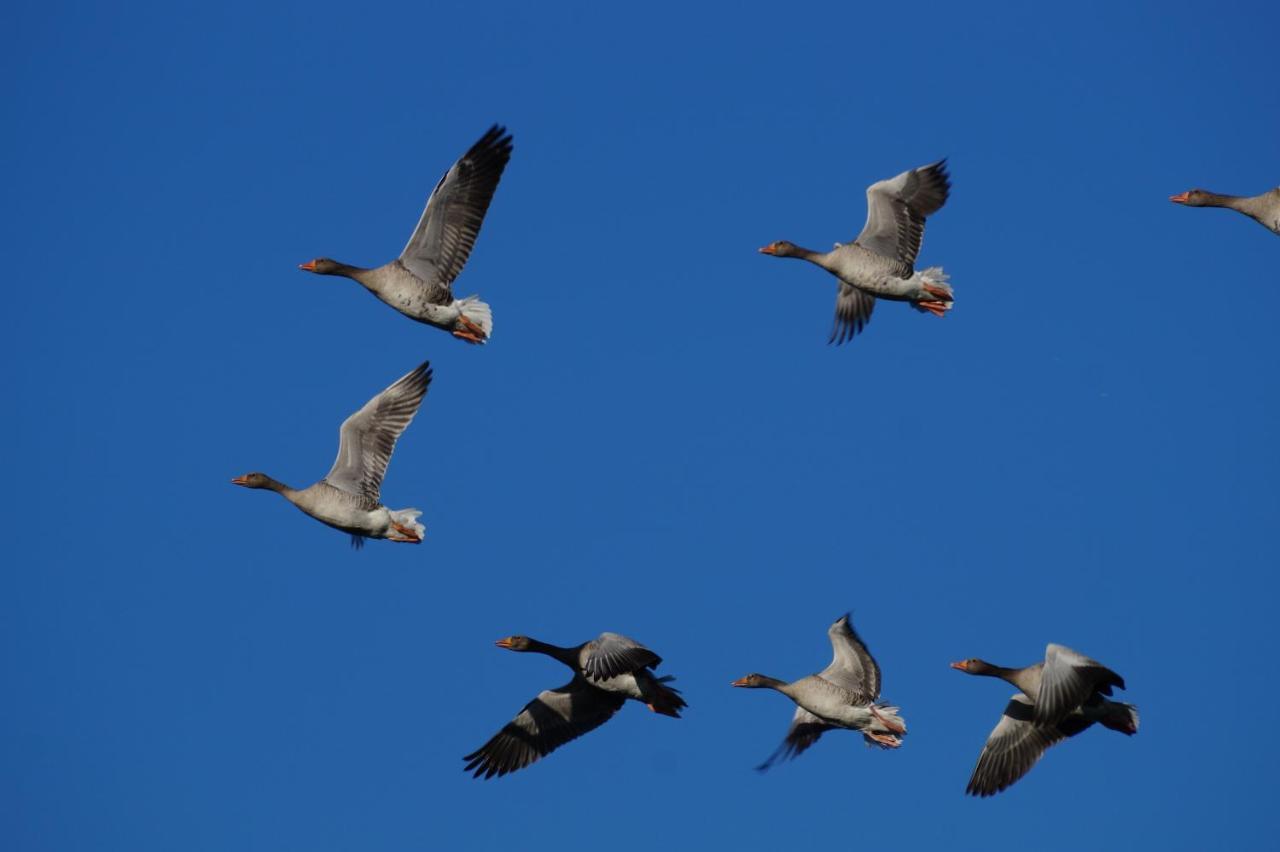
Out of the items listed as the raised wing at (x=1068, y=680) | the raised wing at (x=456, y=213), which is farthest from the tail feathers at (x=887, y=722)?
the raised wing at (x=456, y=213)

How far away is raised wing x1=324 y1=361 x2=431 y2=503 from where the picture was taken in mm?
22094

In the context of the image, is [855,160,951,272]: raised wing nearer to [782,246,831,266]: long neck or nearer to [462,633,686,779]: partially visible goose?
[782,246,831,266]: long neck

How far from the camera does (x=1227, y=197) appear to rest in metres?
24.0

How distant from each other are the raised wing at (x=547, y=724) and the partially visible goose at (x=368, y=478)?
2615mm

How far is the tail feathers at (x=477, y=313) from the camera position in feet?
73.5

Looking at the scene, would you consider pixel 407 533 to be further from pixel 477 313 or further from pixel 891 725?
pixel 891 725

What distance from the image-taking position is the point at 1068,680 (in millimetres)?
19922

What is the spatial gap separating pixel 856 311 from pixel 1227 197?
217 inches

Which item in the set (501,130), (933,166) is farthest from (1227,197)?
(501,130)

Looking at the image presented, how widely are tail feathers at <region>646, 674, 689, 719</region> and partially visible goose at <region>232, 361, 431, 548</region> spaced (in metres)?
3.60

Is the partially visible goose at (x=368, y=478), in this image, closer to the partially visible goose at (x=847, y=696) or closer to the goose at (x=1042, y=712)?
the partially visible goose at (x=847, y=696)

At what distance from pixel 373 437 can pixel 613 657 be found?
181 inches

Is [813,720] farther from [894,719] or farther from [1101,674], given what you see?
[1101,674]

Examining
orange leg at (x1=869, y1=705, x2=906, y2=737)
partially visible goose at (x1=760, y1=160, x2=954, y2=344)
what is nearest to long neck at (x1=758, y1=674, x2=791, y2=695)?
orange leg at (x1=869, y1=705, x2=906, y2=737)
